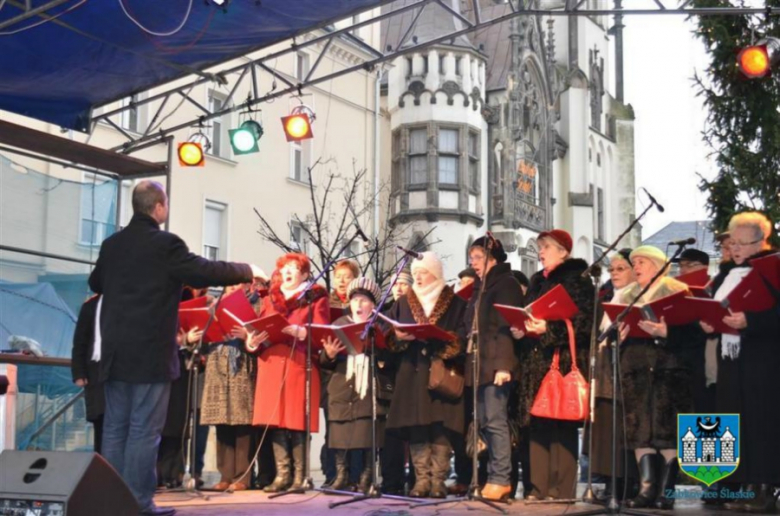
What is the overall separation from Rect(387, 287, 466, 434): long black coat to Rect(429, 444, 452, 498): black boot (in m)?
0.20

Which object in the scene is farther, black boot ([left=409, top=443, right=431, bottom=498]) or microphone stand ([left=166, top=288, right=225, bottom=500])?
microphone stand ([left=166, top=288, right=225, bottom=500])

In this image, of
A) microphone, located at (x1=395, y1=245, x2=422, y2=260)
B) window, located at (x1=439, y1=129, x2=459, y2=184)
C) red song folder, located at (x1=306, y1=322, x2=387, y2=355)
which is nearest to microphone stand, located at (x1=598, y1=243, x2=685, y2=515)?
microphone, located at (x1=395, y1=245, x2=422, y2=260)

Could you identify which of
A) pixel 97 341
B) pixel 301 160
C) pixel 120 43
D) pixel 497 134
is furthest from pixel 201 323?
pixel 497 134

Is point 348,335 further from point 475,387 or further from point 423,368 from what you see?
point 475,387

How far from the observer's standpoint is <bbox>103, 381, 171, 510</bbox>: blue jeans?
6.39 metres

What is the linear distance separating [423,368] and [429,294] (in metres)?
0.61

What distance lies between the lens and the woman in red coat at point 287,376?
869 cm

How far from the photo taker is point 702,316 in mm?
7297

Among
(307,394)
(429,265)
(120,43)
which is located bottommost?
(307,394)

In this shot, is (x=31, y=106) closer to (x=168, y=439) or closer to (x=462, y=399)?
(x=168, y=439)

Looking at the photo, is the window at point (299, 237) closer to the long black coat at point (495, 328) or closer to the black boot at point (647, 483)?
the long black coat at point (495, 328)

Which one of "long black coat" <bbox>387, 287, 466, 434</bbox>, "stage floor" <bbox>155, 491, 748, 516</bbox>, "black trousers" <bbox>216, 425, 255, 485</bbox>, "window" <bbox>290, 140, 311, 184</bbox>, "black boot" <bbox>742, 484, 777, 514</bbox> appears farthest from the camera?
"window" <bbox>290, 140, 311, 184</bbox>

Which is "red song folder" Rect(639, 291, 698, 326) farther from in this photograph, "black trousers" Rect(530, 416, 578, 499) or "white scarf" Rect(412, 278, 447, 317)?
"white scarf" Rect(412, 278, 447, 317)

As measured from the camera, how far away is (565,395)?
299 inches
